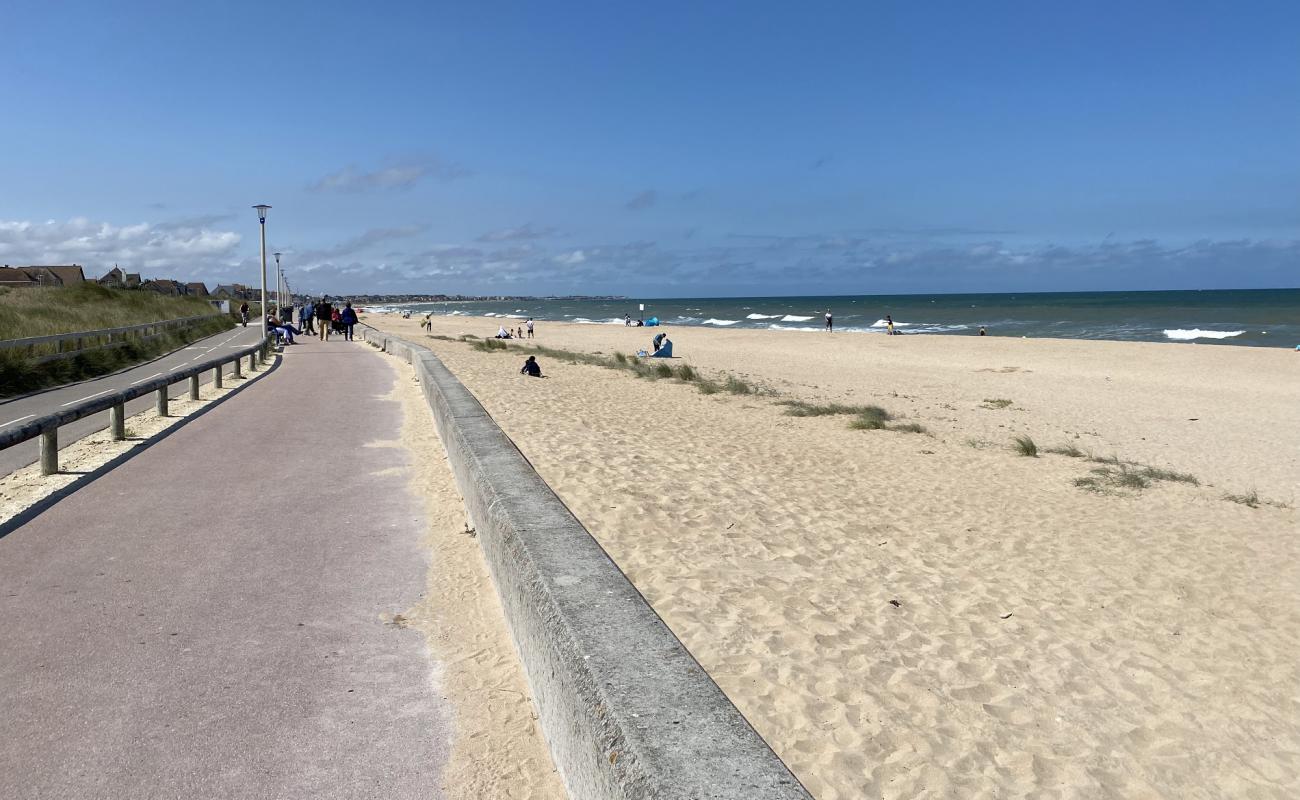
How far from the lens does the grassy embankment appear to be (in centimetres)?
1495

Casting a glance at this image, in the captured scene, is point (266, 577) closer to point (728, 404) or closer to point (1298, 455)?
point (728, 404)

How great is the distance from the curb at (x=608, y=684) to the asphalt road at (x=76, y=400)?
5.08 meters

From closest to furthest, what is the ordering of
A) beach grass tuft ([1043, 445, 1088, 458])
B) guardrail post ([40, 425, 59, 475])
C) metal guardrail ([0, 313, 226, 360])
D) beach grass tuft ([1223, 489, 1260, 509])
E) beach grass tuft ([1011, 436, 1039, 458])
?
guardrail post ([40, 425, 59, 475]), beach grass tuft ([1223, 489, 1260, 509]), beach grass tuft ([1011, 436, 1039, 458]), beach grass tuft ([1043, 445, 1088, 458]), metal guardrail ([0, 313, 226, 360])

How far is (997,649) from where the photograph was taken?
444cm

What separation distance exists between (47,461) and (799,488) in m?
6.29

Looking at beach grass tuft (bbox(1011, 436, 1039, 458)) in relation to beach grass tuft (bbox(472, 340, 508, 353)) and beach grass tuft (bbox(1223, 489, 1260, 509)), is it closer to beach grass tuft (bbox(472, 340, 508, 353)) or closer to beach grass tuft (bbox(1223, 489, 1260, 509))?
beach grass tuft (bbox(1223, 489, 1260, 509))

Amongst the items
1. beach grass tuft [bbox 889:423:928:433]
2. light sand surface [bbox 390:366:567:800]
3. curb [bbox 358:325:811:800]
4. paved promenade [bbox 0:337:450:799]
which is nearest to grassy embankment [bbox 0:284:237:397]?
paved promenade [bbox 0:337:450:799]

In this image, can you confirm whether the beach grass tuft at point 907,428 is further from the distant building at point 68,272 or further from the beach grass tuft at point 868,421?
the distant building at point 68,272

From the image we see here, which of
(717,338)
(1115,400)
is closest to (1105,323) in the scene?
(717,338)

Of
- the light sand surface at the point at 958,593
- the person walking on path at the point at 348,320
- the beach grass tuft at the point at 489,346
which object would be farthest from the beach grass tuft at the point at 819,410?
the person walking on path at the point at 348,320

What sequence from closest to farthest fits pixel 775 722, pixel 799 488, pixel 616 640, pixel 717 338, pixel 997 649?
1. pixel 616 640
2. pixel 775 722
3. pixel 997 649
4. pixel 799 488
5. pixel 717 338

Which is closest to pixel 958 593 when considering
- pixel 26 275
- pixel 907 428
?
pixel 907 428

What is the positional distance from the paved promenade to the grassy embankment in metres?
10.4

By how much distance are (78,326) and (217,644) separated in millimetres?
24803
